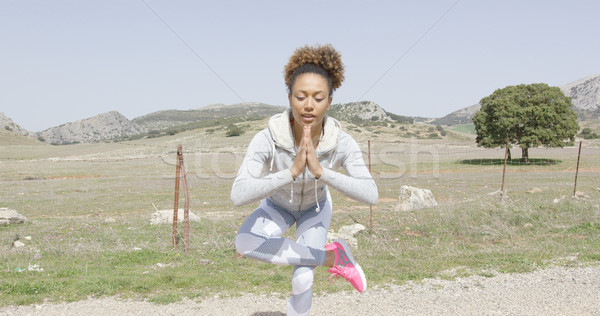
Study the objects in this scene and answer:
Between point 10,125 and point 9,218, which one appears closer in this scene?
point 9,218

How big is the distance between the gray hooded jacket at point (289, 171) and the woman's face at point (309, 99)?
126 mm

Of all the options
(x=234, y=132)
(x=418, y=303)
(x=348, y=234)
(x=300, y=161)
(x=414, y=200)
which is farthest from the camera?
(x=234, y=132)

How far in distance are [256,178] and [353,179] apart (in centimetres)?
63

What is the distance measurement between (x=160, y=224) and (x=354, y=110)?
13423 cm

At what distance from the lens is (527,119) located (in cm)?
3475

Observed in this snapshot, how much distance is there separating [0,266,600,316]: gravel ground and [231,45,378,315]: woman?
82.0 inches

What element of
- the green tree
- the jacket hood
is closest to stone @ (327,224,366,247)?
the jacket hood

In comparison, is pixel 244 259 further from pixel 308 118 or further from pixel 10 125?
pixel 10 125

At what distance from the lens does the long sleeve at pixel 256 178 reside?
2.60 m

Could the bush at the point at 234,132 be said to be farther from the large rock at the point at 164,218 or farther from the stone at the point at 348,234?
the stone at the point at 348,234

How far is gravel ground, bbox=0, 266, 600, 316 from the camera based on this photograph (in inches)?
191

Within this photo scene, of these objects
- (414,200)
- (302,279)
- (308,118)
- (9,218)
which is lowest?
(9,218)

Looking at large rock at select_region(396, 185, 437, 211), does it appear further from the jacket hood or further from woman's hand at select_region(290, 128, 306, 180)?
woman's hand at select_region(290, 128, 306, 180)

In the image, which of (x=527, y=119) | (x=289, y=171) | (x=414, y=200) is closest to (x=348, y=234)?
(x=414, y=200)
